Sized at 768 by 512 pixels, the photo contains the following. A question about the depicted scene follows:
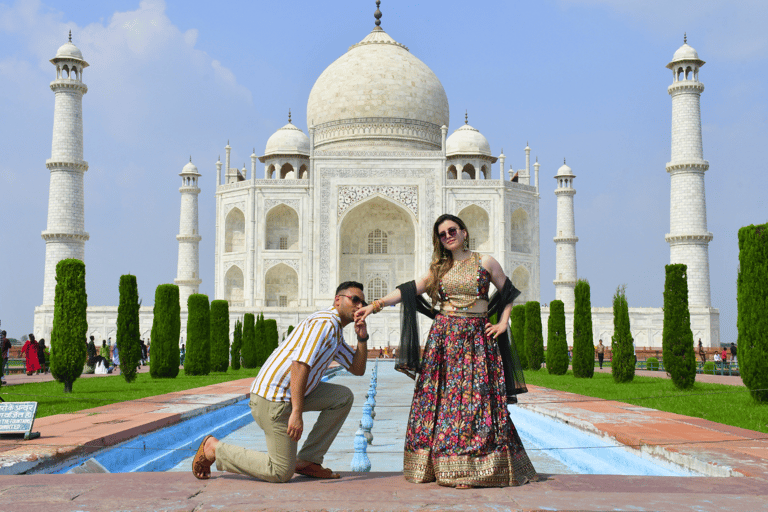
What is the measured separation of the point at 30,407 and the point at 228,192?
21.3m

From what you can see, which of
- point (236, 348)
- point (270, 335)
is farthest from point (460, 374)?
point (270, 335)

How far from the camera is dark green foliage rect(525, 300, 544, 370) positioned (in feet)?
44.0

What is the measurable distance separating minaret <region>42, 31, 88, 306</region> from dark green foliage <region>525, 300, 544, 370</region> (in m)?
12.5

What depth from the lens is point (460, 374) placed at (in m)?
2.81

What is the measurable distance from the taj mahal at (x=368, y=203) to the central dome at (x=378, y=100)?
0.16 ft

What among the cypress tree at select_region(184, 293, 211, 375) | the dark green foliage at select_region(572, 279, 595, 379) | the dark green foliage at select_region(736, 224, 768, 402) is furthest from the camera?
the cypress tree at select_region(184, 293, 211, 375)

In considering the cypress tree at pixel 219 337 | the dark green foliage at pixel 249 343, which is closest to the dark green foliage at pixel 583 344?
the cypress tree at pixel 219 337

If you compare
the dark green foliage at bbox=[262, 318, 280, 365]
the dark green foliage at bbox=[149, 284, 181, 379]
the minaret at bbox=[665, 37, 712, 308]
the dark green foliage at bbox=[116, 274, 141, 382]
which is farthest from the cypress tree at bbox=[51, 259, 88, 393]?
the minaret at bbox=[665, 37, 712, 308]

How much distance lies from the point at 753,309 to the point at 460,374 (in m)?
4.80

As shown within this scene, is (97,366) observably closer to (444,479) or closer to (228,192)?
(228,192)

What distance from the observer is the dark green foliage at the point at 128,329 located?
369 inches

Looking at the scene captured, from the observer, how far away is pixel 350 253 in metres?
25.1

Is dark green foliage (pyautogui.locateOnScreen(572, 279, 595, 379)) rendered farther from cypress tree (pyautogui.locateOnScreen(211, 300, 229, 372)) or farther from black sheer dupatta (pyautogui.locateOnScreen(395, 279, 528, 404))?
black sheer dupatta (pyautogui.locateOnScreen(395, 279, 528, 404))

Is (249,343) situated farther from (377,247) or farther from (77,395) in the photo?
(377,247)
